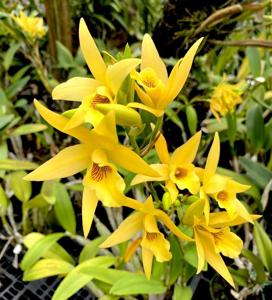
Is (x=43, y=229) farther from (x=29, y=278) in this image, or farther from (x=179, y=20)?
(x=179, y=20)

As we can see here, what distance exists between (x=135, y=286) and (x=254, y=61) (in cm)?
78

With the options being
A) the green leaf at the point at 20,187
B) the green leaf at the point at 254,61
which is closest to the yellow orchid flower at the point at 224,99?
the green leaf at the point at 254,61

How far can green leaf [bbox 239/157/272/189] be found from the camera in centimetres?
101

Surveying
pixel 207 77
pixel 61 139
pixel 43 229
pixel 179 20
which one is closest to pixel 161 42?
pixel 179 20

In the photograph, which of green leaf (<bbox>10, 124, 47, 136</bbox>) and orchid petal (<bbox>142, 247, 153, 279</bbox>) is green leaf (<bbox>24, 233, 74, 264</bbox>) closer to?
green leaf (<bbox>10, 124, 47, 136</bbox>)

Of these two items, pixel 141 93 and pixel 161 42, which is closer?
pixel 141 93

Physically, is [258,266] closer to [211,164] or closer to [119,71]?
[211,164]

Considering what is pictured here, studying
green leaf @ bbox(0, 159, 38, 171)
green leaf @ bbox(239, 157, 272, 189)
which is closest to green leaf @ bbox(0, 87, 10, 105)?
green leaf @ bbox(0, 159, 38, 171)

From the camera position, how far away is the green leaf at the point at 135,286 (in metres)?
0.79

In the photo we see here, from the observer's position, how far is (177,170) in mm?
582

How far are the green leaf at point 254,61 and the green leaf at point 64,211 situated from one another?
0.64m

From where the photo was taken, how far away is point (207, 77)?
4.52ft

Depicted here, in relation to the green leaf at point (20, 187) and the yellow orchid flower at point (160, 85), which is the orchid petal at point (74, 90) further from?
the green leaf at point (20, 187)

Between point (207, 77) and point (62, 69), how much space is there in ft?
1.44
